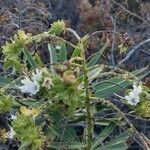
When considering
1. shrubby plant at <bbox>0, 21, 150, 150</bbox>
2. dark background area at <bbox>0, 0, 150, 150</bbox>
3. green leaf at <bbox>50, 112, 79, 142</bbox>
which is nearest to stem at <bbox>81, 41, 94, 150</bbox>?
shrubby plant at <bbox>0, 21, 150, 150</bbox>

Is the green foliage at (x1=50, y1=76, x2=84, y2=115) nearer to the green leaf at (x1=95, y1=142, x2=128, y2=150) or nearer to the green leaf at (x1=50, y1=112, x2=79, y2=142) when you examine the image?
the green leaf at (x1=50, y1=112, x2=79, y2=142)

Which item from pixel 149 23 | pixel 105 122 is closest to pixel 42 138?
pixel 105 122

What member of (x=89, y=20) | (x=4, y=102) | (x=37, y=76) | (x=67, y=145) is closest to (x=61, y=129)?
(x=67, y=145)

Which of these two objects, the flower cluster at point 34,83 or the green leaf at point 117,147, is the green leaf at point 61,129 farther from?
the flower cluster at point 34,83

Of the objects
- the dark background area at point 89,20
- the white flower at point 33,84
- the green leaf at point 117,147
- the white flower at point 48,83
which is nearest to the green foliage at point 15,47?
the white flower at point 33,84

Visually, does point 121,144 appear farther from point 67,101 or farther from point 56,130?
point 67,101

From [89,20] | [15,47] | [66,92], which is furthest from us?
[89,20]

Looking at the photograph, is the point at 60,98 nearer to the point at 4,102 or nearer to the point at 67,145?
the point at 4,102

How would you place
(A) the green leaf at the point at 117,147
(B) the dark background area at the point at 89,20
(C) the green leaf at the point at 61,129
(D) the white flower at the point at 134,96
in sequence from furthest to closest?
(B) the dark background area at the point at 89,20, (A) the green leaf at the point at 117,147, (C) the green leaf at the point at 61,129, (D) the white flower at the point at 134,96
